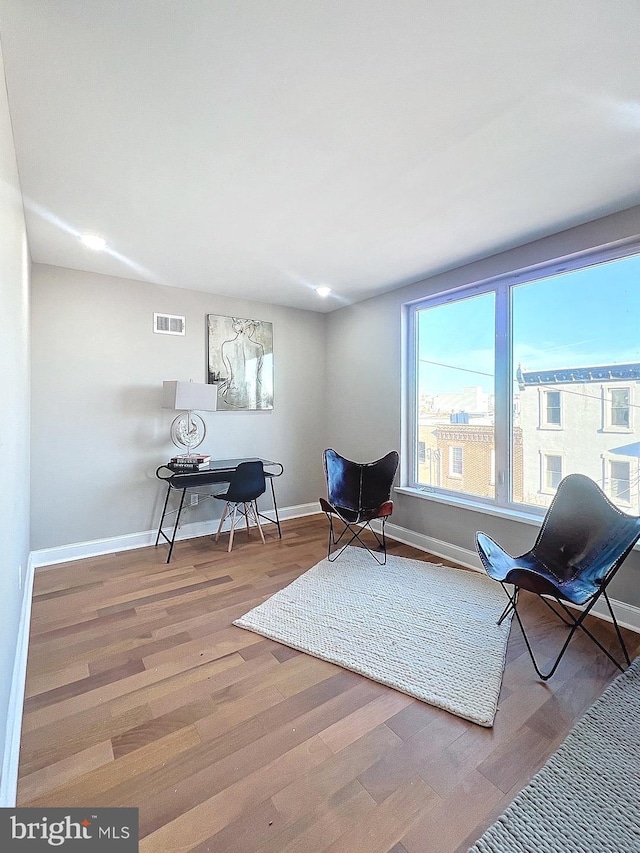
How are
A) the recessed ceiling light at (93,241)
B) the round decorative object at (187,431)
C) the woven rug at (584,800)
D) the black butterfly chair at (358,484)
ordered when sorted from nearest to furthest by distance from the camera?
the woven rug at (584,800) < the recessed ceiling light at (93,241) < the black butterfly chair at (358,484) < the round decorative object at (187,431)

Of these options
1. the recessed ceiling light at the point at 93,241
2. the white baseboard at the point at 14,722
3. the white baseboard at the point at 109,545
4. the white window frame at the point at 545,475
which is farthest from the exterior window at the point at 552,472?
the recessed ceiling light at the point at 93,241

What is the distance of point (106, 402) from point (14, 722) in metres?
2.59

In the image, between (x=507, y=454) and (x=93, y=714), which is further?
(x=507, y=454)

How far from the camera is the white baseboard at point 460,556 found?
7.93ft

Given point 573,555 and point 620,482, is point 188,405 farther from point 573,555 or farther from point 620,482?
point 620,482

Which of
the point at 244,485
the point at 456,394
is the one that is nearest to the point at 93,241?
the point at 244,485

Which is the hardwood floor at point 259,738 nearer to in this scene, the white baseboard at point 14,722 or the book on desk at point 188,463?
the white baseboard at point 14,722

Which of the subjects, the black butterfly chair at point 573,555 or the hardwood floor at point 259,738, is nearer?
the hardwood floor at point 259,738

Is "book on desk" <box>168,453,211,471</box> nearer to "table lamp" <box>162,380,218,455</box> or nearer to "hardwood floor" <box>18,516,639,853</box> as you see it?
"table lamp" <box>162,380,218,455</box>

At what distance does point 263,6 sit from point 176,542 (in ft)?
12.7

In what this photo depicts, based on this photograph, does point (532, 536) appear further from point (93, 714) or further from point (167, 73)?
point (167, 73)

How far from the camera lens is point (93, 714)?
172 cm

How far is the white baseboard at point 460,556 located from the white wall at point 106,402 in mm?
1932

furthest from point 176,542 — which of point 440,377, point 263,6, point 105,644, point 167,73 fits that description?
point 263,6
